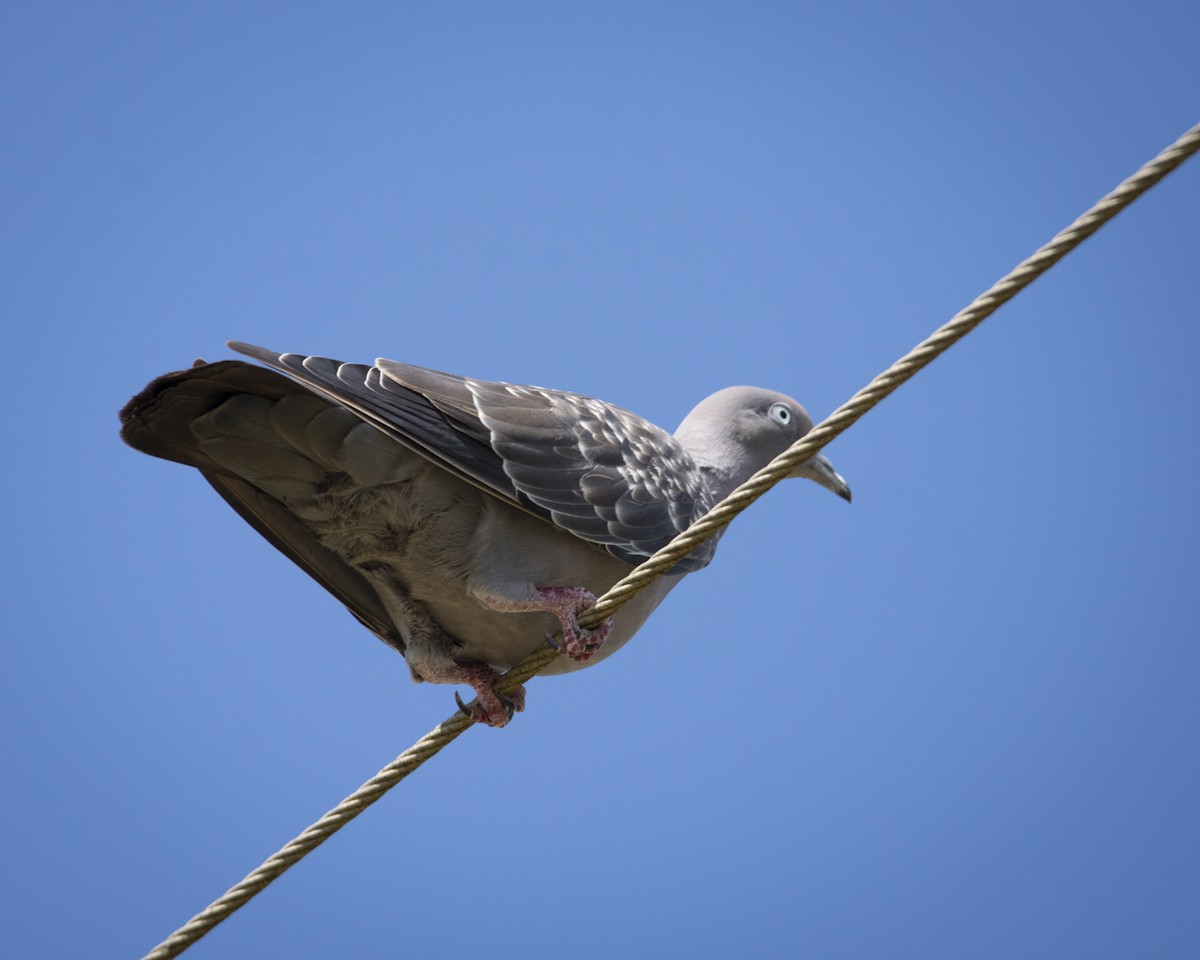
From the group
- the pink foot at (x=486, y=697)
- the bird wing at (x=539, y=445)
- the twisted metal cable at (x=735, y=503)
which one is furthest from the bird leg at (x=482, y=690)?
the bird wing at (x=539, y=445)

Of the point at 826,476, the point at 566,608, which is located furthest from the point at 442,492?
the point at 826,476

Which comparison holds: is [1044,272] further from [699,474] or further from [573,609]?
[699,474]

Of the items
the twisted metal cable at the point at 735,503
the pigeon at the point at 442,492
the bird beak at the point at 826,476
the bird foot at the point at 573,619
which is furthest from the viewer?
the bird beak at the point at 826,476

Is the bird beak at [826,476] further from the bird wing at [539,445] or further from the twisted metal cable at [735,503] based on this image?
the twisted metal cable at [735,503]

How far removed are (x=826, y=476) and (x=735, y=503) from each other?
289 cm

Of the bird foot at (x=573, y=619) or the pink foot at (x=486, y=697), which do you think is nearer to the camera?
the bird foot at (x=573, y=619)

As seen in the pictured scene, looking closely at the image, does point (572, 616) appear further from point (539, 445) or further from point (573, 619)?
point (539, 445)

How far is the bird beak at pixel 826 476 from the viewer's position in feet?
22.1

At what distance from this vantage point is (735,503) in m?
3.99

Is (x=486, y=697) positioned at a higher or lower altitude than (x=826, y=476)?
lower

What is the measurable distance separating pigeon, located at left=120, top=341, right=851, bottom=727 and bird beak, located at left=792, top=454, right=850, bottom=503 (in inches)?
47.2

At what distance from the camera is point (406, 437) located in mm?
4547

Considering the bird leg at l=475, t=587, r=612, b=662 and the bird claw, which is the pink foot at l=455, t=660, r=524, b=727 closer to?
the bird claw

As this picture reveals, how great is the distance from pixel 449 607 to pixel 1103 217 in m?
2.88
